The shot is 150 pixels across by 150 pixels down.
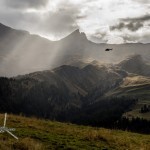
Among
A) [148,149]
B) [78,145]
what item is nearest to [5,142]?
[78,145]

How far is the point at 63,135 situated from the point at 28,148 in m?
7.94

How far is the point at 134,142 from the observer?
2984 centimetres

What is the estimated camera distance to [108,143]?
89.4ft

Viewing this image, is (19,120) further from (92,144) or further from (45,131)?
(92,144)

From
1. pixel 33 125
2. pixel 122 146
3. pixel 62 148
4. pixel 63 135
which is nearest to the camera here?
Answer: pixel 62 148

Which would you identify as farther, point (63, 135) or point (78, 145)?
point (63, 135)

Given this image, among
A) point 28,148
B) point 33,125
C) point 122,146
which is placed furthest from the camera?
point 33,125

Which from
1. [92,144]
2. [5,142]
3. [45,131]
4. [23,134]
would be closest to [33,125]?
[45,131]

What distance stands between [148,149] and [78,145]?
5.74 meters

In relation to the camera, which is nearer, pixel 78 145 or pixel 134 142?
pixel 78 145

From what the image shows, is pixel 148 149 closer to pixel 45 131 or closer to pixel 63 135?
pixel 63 135

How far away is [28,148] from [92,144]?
661 centimetres

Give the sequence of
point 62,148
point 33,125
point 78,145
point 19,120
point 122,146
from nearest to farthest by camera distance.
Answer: point 62,148 → point 78,145 → point 122,146 → point 33,125 → point 19,120

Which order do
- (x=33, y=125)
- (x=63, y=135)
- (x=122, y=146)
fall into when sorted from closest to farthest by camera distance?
(x=122, y=146) < (x=63, y=135) < (x=33, y=125)
